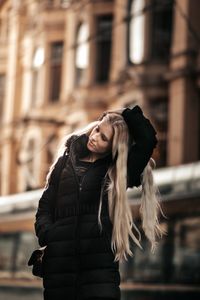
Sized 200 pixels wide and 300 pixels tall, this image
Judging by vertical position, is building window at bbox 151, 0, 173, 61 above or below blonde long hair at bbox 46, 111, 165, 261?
above

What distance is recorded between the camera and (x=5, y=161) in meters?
22.7

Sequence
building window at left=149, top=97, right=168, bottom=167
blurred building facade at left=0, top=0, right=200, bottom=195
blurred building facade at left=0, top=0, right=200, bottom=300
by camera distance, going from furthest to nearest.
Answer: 1. blurred building facade at left=0, top=0, right=200, bottom=195
2. building window at left=149, top=97, right=168, bottom=167
3. blurred building facade at left=0, top=0, right=200, bottom=300

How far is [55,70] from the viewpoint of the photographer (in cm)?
2095

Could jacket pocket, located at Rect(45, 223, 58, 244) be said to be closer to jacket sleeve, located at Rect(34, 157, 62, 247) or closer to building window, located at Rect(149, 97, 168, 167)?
jacket sleeve, located at Rect(34, 157, 62, 247)

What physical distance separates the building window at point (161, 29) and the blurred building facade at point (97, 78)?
0.8 inches

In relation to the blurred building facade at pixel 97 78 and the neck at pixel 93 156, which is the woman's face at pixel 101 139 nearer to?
the neck at pixel 93 156

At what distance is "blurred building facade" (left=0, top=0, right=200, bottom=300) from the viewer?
1634cm

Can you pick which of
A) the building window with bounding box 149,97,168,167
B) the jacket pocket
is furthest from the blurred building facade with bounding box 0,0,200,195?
the jacket pocket

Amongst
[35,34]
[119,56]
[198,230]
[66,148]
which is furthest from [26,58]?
[66,148]

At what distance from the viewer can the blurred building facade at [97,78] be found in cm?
1634

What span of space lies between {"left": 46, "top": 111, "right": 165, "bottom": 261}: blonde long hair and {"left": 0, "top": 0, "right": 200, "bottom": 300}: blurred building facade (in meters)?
7.81

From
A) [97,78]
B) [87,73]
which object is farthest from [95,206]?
[87,73]

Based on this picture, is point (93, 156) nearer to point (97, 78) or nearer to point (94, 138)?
point (94, 138)

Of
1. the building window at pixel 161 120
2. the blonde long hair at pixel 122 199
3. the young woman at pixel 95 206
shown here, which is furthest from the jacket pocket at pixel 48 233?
the building window at pixel 161 120
